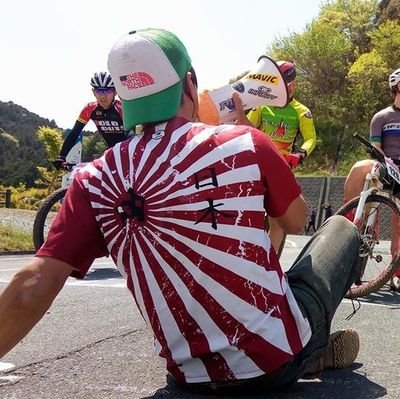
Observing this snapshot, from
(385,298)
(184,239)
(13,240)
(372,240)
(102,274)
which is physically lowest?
(13,240)

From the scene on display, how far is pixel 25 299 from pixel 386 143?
420 cm

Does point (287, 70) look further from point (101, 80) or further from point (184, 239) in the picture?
point (184, 239)

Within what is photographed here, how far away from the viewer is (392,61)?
3662 centimetres

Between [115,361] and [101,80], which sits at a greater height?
[101,80]

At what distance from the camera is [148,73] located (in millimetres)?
1877

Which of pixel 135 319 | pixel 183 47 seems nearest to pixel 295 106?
pixel 135 319

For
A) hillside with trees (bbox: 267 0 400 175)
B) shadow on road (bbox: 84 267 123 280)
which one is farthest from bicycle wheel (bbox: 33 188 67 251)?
hillside with trees (bbox: 267 0 400 175)

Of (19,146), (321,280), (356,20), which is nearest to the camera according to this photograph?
(321,280)

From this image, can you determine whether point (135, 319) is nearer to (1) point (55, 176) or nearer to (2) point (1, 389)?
(2) point (1, 389)

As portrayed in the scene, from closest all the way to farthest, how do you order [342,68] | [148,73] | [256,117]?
[148,73] < [256,117] < [342,68]

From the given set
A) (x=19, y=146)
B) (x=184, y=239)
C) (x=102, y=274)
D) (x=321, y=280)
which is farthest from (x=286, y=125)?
(x=19, y=146)

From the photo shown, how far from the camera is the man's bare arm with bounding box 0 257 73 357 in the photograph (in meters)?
1.72

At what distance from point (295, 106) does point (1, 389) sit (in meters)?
3.76

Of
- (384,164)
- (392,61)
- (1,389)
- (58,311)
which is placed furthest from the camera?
(392,61)
